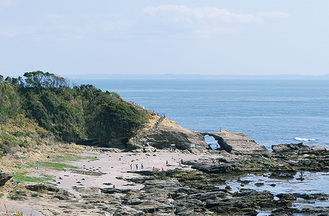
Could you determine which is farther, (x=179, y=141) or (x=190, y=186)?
(x=179, y=141)

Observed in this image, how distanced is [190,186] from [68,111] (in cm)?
3063

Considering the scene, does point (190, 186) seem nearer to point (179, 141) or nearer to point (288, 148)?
point (179, 141)

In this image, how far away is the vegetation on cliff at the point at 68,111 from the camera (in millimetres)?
69312

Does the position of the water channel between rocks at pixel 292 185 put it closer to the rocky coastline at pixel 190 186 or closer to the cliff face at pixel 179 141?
the rocky coastline at pixel 190 186

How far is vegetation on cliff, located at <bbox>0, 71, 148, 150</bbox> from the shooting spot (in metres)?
69.3

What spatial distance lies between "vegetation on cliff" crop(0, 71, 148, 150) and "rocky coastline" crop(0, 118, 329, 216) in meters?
3.58

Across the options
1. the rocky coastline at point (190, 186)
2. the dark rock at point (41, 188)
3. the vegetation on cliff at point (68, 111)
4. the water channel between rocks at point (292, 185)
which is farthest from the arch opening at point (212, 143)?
the dark rock at point (41, 188)

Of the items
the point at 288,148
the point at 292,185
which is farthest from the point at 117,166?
the point at 288,148

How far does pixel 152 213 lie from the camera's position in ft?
121

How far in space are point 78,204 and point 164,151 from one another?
33443 mm

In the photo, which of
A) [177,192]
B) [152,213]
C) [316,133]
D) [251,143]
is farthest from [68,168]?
[316,133]

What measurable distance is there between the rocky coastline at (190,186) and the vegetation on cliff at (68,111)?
358 cm

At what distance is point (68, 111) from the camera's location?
2832 inches

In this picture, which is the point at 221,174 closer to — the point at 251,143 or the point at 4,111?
the point at 251,143
